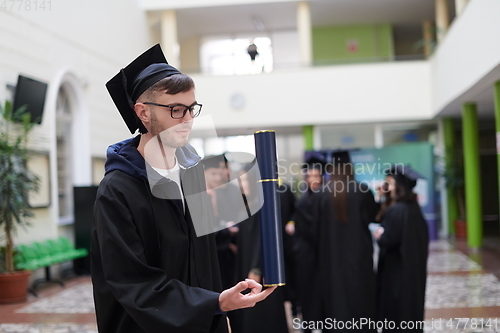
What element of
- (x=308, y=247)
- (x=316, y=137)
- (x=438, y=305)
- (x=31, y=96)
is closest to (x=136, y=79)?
(x=308, y=247)

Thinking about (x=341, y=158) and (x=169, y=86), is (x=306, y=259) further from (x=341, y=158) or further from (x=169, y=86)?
(x=169, y=86)

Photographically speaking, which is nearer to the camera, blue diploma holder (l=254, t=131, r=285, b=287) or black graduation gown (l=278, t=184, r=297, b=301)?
blue diploma holder (l=254, t=131, r=285, b=287)

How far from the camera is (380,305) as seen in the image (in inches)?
205

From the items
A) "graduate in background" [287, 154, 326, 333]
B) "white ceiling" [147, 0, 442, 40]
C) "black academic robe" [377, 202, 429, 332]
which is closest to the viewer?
"black academic robe" [377, 202, 429, 332]

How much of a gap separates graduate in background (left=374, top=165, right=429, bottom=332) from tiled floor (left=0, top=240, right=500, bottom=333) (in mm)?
677

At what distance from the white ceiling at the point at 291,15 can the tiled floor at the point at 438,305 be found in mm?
7787

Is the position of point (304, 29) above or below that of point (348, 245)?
above

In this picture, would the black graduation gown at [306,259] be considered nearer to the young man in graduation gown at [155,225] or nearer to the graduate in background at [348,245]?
the graduate in background at [348,245]

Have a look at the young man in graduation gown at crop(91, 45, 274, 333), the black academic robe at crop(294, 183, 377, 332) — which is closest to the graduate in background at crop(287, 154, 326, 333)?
the black academic robe at crop(294, 183, 377, 332)

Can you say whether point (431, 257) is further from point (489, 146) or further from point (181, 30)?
point (181, 30)

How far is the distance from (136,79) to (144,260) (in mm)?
625

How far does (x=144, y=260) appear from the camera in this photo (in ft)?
5.65

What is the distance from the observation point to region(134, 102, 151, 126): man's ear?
184 cm

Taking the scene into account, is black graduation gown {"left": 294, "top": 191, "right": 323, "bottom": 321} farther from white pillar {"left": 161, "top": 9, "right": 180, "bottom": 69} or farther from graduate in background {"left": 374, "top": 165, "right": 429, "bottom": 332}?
white pillar {"left": 161, "top": 9, "right": 180, "bottom": 69}
